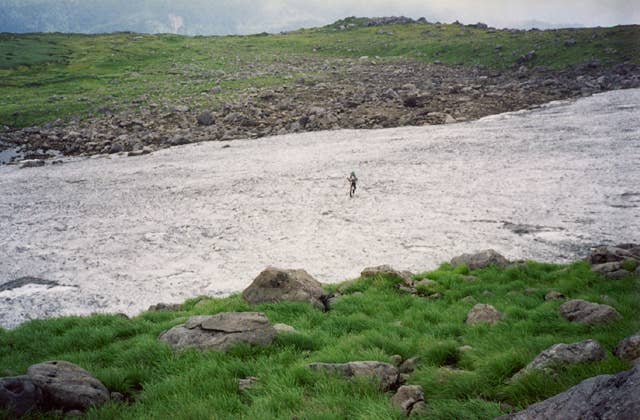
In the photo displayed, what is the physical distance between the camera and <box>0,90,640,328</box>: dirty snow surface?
19250 mm

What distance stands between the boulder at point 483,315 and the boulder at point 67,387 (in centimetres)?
881

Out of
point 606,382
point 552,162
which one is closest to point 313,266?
point 606,382

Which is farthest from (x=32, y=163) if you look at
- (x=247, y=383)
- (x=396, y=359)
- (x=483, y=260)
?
(x=396, y=359)

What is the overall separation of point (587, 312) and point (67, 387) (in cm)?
1146

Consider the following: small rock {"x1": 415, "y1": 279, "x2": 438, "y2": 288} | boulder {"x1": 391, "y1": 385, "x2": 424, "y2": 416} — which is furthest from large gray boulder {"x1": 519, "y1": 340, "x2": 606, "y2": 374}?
small rock {"x1": 415, "y1": 279, "x2": 438, "y2": 288}

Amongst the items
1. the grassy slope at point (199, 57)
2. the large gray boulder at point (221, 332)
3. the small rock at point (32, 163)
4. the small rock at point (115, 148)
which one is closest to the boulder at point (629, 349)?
the large gray boulder at point (221, 332)

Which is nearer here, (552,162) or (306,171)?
(552,162)

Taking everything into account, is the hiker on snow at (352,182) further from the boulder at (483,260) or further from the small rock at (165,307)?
the small rock at (165,307)

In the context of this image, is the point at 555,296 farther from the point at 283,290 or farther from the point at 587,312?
the point at 283,290

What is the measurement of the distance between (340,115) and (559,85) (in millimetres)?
32633

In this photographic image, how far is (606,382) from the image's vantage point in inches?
195

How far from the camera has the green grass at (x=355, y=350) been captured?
736 centimetres

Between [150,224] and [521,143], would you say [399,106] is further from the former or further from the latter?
[150,224]

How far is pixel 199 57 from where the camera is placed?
104m
